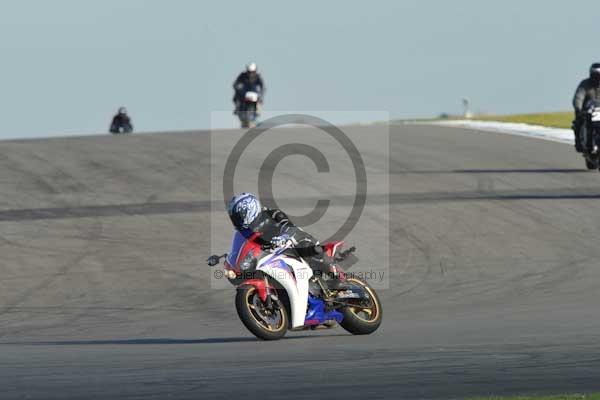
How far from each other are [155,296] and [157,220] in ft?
17.3

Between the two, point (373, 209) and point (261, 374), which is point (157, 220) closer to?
point (373, 209)

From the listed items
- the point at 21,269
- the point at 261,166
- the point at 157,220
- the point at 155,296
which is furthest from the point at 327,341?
the point at 261,166

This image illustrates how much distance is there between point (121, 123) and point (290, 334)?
34.9m

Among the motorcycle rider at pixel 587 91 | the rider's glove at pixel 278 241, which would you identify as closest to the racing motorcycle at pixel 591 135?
the motorcycle rider at pixel 587 91

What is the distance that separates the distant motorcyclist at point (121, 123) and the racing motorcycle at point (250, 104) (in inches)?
333

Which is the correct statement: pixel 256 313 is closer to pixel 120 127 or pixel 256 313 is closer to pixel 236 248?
pixel 236 248

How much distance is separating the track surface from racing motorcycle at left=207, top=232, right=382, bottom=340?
0.20 m

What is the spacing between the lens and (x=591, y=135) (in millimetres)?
25328

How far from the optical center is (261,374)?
8922 millimetres

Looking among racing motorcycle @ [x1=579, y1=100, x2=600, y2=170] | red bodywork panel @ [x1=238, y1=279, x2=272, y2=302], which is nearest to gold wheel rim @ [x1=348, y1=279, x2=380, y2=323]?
red bodywork panel @ [x1=238, y1=279, x2=272, y2=302]

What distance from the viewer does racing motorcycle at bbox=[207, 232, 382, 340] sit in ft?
37.4

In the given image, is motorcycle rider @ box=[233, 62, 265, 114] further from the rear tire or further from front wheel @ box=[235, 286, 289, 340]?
front wheel @ box=[235, 286, 289, 340]

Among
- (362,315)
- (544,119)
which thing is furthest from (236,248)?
(544,119)

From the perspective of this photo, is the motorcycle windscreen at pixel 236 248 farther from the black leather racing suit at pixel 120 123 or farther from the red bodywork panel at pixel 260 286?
the black leather racing suit at pixel 120 123
